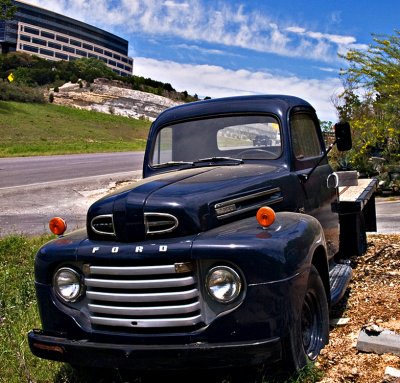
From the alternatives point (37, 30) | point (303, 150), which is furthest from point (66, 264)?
point (37, 30)

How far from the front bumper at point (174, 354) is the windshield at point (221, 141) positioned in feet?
6.69

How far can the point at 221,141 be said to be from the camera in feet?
16.5

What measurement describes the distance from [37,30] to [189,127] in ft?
421

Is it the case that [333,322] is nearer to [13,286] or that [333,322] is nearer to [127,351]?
[127,351]

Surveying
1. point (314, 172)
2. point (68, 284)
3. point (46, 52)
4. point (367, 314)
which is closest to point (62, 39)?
point (46, 52)

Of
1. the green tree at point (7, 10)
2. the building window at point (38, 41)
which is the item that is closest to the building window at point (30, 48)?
the building window at point (38, 41)

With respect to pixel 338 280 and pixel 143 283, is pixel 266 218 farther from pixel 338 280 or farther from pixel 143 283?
pixel 338 280

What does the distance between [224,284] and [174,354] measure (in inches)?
18.4

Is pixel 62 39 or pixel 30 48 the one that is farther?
pixel 62 39

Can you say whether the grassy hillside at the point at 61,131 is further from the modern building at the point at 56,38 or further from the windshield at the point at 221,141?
A: the modern building at the point at 56,38

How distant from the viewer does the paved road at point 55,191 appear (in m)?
9.87

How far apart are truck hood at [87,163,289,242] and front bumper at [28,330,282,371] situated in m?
0.65

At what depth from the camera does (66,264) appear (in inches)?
140

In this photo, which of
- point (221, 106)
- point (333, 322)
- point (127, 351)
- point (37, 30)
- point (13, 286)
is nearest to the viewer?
point (127, 351)
